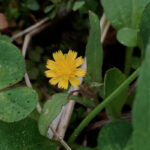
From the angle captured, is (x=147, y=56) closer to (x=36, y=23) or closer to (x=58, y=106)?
(x=58, y=106)

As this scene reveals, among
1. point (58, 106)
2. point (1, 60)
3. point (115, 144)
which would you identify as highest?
point (1, 60)

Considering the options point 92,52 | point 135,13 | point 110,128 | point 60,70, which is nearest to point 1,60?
point 60,70

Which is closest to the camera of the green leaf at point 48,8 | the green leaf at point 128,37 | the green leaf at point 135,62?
the green leaf at point 128,37

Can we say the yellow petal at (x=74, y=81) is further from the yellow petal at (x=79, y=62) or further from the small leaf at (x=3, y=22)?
the small leaf at (x=3, y=22)

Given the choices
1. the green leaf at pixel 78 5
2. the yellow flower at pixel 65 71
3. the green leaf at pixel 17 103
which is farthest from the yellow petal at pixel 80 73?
the green leaf at pixel 78 5

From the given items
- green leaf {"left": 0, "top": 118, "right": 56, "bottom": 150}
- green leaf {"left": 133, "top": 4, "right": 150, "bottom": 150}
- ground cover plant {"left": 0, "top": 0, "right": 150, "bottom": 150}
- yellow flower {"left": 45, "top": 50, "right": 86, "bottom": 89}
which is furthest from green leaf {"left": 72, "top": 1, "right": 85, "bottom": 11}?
green leaf {"left": 133, "top": 4, "right": 150, "bottom": 150}

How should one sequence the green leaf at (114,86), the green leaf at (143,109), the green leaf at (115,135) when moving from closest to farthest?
the green leaf at (143,109), the green leaf at (115,135), the green leaf at (114,86)
